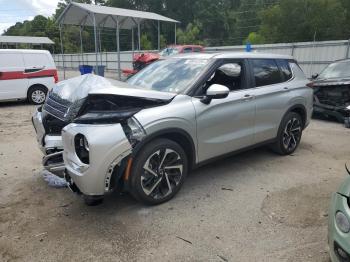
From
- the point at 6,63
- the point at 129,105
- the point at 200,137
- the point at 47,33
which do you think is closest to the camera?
the point at 129,105

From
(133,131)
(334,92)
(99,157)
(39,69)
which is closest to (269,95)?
(133,131)

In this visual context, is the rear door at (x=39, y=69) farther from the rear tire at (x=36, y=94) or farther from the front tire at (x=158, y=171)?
the front tire at (x=158, y=171)

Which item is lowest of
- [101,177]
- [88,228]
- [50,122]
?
[88,228]

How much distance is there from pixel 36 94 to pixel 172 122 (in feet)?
30.1

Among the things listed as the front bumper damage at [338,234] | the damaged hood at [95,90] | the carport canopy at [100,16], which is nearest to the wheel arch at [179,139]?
the damaged hood at [95,90]

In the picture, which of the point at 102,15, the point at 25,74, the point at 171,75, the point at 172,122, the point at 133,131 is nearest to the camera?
the point at 133,131

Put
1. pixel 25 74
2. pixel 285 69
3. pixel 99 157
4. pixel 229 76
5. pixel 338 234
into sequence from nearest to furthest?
pixel 338 234, pixel 99 157, pixel 229 76, pixel 285 69, pixel 25 74

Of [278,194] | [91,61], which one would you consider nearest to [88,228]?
[278,194]

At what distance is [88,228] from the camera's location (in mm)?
3496

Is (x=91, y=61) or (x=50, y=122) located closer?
(x=50, y=122)

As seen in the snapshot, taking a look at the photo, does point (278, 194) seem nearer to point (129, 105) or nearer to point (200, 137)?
point (200, 137)

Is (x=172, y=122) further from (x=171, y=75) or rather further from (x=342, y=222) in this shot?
(x=342, y=222)

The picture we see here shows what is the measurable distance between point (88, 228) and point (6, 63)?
904 cm

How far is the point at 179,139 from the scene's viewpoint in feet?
13.2
